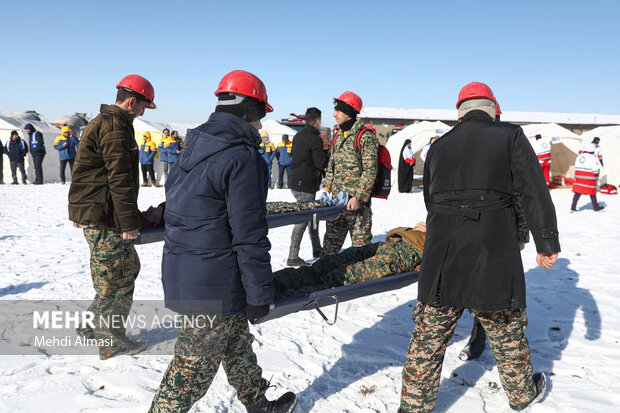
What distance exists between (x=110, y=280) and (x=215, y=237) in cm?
142

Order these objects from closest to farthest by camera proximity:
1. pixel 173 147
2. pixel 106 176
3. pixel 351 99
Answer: pixel 106 176 < pixel 351 99 < pixel 173 147

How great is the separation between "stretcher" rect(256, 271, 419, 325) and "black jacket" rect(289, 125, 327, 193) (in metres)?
2.84

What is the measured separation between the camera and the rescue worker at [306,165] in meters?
5.13

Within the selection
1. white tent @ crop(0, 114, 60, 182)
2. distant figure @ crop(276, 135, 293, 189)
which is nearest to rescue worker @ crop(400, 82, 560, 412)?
distant figure @ crop(276, 135, 293, 189)

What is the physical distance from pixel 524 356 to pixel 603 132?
19.1 m

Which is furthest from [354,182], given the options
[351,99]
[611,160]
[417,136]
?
[611,160]

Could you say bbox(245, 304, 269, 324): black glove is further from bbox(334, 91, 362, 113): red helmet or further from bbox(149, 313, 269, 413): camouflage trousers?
bbox(334, 91, 362, 113): red helmet

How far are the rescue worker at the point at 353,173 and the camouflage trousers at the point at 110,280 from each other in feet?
6.38

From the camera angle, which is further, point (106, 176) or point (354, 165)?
point (354, 165)

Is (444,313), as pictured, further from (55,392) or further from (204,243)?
(55,392)

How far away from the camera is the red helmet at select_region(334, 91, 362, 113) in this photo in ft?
13.0

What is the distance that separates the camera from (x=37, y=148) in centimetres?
1394

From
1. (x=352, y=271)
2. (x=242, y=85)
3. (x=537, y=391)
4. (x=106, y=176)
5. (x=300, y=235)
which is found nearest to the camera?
(x=242, y=85)

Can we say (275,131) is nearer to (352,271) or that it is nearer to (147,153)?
(147,153)
